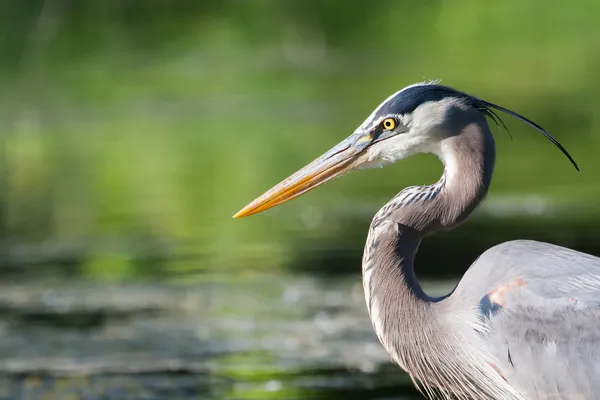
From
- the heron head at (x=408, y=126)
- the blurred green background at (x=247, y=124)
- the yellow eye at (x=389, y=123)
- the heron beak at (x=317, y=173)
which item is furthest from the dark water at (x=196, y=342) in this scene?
the yellow eye at (x=389, y=123)

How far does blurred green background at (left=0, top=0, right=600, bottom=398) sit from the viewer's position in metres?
10.0

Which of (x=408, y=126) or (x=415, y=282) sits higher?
(x=408, y=126)

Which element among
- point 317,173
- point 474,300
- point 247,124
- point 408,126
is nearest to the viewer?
point 474,300

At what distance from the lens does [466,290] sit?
466 centimetres

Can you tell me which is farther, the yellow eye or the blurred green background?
the blurred green background

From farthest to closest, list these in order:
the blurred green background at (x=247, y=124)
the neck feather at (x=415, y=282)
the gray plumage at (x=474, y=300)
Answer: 1. the blurred green background at (x=247, y=124)
2. the neck feather at (x=415, y=282)
3. the gray plumage at (x=474, y=300)

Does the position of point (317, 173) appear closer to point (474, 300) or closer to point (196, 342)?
point (474, 300)

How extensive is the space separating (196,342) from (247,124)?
32.1 ft

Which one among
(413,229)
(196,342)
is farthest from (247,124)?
(413,229)

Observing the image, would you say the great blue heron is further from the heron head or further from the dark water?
the dark water

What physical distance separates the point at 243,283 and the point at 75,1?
18.4m

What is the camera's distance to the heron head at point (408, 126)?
466 cm

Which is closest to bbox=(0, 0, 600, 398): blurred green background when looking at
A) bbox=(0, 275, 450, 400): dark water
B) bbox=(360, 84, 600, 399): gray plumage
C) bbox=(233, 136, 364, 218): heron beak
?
bbox=(0, 275, 450, 400): dark water

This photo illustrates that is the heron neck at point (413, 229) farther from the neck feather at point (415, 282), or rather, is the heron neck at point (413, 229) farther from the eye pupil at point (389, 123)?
the eye pupil at point (389, 123)
